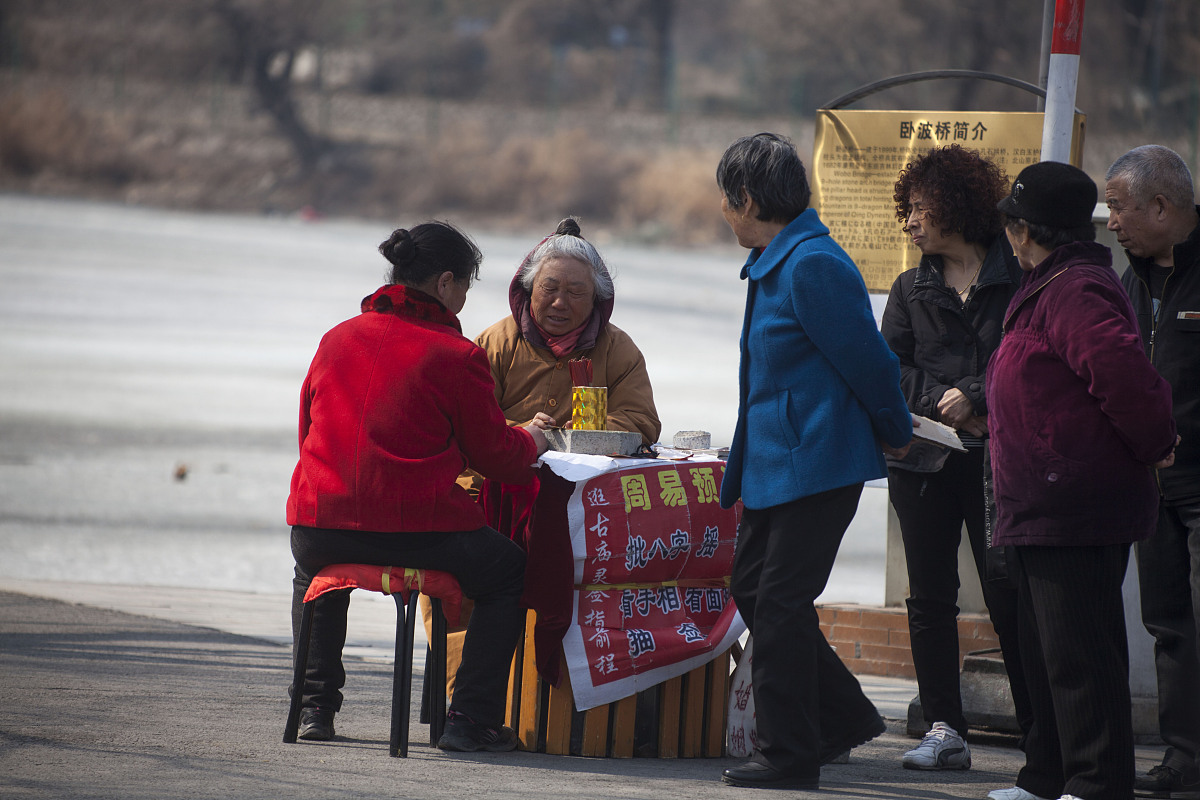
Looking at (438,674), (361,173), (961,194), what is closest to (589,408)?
(438,674)

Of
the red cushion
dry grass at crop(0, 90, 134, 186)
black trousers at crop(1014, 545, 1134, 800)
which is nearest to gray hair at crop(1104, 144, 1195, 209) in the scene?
black trousers at crop(1014, 545, 1134, 800)

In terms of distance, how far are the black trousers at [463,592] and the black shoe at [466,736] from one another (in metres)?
0.02

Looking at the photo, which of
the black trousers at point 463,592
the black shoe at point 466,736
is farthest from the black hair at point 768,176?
the black shoe at point 466,736

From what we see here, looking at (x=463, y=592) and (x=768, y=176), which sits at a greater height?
(x=768, y=176)

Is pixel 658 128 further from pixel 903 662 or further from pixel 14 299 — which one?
pixel 903 662

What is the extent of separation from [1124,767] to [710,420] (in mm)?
11038

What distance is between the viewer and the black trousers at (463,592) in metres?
4.51

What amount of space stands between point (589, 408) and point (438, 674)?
0.97 m

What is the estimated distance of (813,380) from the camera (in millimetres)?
4242

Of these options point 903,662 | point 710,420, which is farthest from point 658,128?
point 903,662

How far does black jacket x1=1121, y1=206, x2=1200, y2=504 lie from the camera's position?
14.4 ft

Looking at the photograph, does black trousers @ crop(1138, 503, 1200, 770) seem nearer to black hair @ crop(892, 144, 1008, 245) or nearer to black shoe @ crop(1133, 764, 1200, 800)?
black shoe @ crop(1133, 764, 1200, 800)

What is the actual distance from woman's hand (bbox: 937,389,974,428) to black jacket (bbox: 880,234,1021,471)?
A: 4 centimetres

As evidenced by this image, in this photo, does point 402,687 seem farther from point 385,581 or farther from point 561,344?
point 561,344
